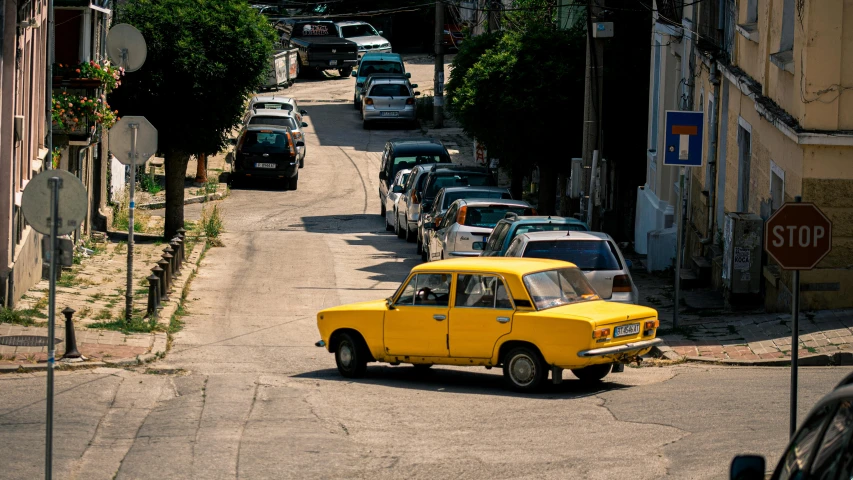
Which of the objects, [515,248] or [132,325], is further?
[132,325]

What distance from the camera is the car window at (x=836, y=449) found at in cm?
437

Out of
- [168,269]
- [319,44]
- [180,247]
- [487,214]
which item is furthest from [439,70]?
[168,269]

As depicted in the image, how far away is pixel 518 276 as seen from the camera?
13.2 meters

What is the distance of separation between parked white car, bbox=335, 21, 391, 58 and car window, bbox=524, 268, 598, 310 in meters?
46.7

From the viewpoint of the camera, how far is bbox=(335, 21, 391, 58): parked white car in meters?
60.5

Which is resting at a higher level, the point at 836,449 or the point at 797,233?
the point at 797,233

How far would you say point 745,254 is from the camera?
17.5 m

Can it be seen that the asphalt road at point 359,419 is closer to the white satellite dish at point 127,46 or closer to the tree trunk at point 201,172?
the white satellite dish at point 127,46

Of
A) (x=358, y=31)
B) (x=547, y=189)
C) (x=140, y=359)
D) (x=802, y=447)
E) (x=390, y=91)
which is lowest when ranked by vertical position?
(x=140, y=359)

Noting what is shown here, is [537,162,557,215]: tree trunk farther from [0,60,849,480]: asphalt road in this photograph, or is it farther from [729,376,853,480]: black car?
[729,376,853,480]: black car

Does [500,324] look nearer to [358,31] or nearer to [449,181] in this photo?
[449,181]

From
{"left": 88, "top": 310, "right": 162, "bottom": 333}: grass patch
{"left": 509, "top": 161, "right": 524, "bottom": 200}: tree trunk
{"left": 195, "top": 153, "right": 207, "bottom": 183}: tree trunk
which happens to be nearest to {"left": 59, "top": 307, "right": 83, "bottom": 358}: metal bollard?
{"left": 88, "top": 310, "right": 162, "bottom": 333}: grass patch

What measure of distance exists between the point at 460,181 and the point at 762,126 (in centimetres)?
1047

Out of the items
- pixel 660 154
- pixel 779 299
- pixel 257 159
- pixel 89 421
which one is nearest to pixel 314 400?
pixel 89 421
